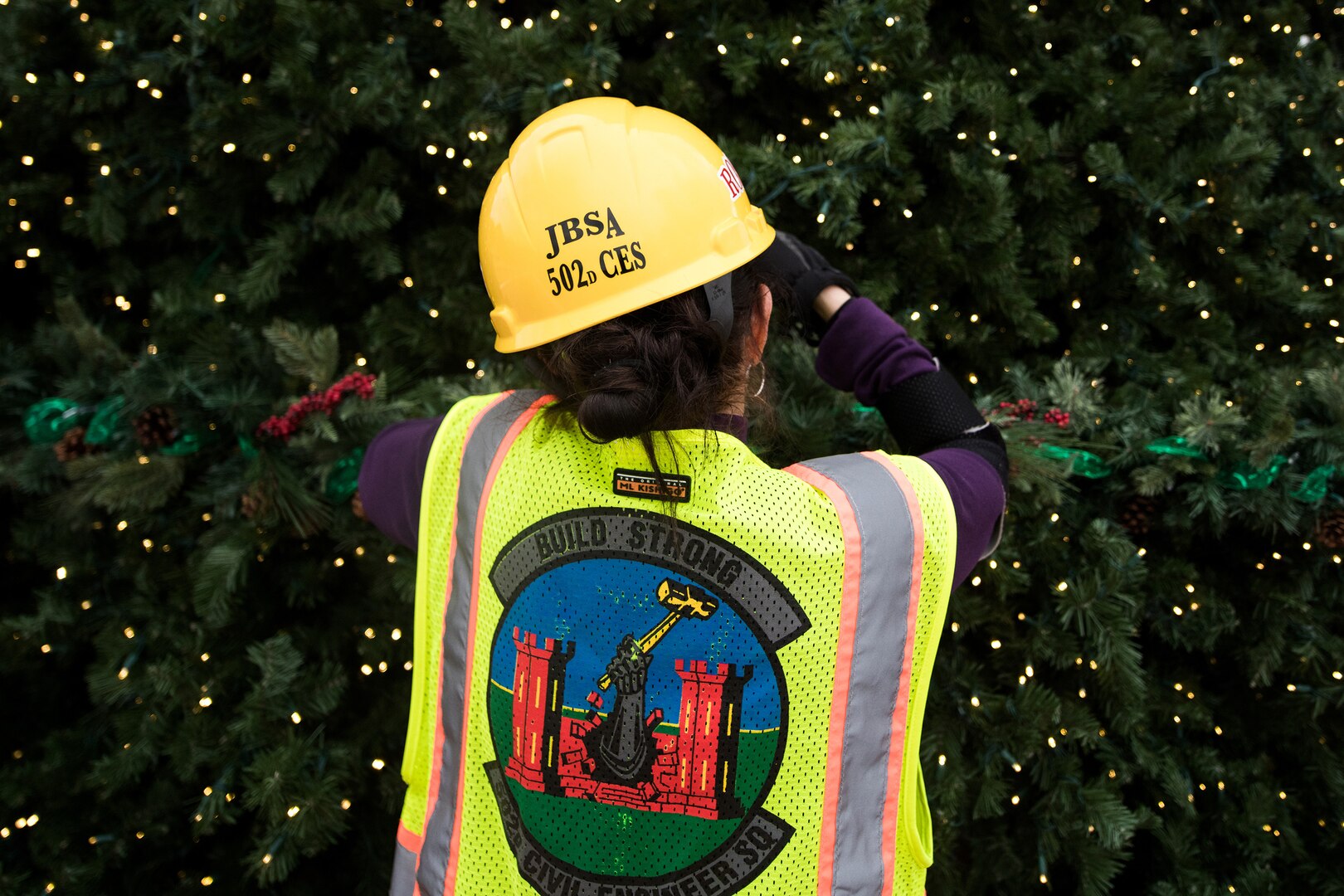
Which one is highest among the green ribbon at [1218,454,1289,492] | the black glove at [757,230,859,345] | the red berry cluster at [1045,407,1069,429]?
the black glove at [757,230,859,345]

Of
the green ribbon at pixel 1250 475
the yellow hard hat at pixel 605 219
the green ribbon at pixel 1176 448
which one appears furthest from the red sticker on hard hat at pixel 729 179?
the green ribbon at pixel 1250 475

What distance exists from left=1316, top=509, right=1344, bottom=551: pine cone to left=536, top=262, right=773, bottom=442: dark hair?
115 centimetres

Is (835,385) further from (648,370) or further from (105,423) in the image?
(105,423)

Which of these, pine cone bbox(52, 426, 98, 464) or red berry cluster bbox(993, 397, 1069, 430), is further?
pine cone bbox(52, 426, 98, 464)

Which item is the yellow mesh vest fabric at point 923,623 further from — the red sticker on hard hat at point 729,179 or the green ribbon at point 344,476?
the green ribbon at point 344,476

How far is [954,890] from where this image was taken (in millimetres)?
1744

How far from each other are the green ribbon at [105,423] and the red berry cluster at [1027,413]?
155 cm

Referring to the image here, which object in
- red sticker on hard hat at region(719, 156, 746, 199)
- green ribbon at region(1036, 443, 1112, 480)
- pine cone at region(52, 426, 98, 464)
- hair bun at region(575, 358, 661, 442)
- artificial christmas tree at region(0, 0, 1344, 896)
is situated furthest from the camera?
pine cone at region(52, 426, 98, 464)

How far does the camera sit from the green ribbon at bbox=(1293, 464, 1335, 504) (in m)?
1.47

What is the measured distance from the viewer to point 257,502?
4.97 feet

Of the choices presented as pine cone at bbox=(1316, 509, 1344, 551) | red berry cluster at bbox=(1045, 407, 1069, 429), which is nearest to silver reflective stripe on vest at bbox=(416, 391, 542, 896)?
red berry cluster at bbox=(1045, 407, 1069, 429)

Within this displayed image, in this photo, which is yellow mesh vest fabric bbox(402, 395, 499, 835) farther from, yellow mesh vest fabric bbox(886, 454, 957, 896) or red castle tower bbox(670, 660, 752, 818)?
yellow mesh vest fabric bbox(886, 454, 957, 896)

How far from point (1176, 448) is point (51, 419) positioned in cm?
205

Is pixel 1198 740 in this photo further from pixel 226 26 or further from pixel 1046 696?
pixel 226 26
